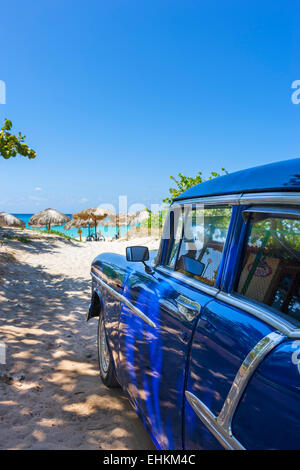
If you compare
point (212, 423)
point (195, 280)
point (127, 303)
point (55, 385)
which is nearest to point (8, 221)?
point (55, 385)

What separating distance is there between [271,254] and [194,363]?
2.17ft

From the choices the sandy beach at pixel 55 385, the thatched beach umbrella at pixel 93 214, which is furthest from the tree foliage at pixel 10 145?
the thatched beach umbrella at pixel 93 214

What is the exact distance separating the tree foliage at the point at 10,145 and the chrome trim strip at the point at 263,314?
9.80m

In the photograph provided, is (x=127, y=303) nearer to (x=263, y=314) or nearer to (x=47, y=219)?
(x=263, y=314)

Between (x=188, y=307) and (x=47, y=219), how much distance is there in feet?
97.5

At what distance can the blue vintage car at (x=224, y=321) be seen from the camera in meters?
1.16

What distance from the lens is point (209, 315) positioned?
1549mm

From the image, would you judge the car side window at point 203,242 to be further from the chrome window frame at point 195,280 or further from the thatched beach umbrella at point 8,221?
the thatched beach umbrella at point 8,221

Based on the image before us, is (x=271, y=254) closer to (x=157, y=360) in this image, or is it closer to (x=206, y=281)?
(x=206, y=281)

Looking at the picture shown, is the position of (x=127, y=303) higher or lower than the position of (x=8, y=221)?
lower

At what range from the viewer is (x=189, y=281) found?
1.96m

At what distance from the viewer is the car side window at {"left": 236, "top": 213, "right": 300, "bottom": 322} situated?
1.47 meters

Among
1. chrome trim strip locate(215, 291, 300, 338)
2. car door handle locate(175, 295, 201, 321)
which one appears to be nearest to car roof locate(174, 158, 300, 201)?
chrome trim strip locate(215, 291, 300, 338)

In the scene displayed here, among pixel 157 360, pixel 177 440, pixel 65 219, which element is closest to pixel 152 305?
pixel 157 360
